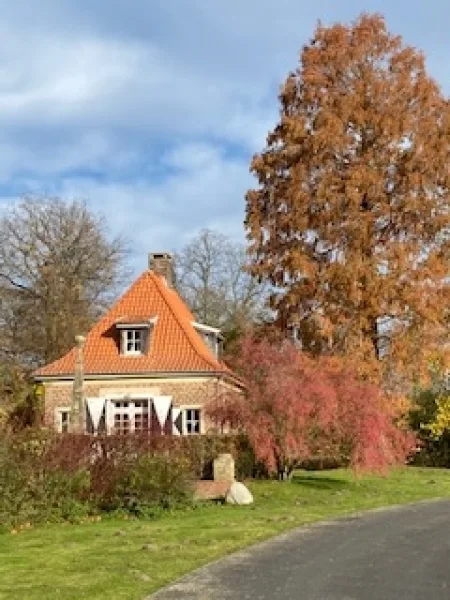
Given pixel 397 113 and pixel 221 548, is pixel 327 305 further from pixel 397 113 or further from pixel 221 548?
pixel 221 548

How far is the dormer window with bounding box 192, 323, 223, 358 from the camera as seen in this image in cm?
3869

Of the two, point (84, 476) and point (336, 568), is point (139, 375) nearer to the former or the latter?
point (84, 476)

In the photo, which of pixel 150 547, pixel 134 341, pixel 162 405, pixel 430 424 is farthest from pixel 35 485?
pixel 430 424

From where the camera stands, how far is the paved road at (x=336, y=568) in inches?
372

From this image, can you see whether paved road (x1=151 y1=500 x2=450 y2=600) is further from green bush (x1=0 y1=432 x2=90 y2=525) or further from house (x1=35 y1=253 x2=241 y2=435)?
house (x1=35 y1=253 x2=241 y2=435)

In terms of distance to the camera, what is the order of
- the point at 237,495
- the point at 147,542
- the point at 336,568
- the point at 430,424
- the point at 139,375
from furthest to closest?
the point at 430,424 < the point at 139,375 < the point at 237,495 < the point at 147,542 < the point at 336,568

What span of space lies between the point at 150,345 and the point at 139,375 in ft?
5.20

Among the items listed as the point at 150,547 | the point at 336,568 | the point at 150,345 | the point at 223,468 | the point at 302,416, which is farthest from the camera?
the point at 150,345

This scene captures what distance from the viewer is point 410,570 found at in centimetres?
1087

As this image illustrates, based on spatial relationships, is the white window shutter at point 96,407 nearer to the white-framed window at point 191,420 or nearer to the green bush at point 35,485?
the white-framed window at point 191,420

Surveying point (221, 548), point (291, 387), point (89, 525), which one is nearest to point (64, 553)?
point (221, 548)

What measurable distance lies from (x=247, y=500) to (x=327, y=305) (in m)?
13.6

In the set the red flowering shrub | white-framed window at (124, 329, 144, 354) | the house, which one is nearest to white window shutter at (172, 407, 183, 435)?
the house

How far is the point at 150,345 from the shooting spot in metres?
36.3
